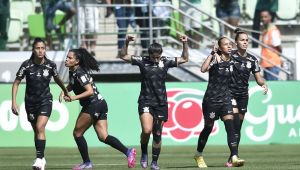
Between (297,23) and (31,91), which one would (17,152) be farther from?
(297,23)

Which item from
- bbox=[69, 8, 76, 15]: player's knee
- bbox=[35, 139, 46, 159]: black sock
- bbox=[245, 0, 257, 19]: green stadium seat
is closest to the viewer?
bbox=[35, 139, 46, 159]: black sock

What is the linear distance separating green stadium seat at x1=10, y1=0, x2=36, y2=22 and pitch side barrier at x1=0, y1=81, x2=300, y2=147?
11.2ft

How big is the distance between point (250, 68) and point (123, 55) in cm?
212

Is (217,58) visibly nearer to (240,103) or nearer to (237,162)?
(240,103)

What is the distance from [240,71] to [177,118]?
3.92m

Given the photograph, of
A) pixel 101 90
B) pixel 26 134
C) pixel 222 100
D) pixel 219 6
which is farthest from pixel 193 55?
A: pixel 222 100

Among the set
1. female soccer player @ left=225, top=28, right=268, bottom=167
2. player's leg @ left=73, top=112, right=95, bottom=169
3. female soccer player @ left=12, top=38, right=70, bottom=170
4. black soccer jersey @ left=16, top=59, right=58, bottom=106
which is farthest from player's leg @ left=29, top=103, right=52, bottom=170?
female soccer player @ left=225, top=28, right=268, bottom=167

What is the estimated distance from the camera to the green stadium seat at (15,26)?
14723 millimetres

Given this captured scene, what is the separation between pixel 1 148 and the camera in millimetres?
12148

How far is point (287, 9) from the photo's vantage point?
54.4 feet

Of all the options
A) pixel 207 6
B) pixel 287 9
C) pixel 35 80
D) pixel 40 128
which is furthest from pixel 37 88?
pixel 287 9

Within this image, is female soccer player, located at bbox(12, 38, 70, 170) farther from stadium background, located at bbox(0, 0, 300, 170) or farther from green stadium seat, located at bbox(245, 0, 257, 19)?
green stadium seat, located at bbox(245, 0, 257, 19)

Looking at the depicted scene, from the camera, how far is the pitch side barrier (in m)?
12.2

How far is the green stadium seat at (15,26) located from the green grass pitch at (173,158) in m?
3.96
